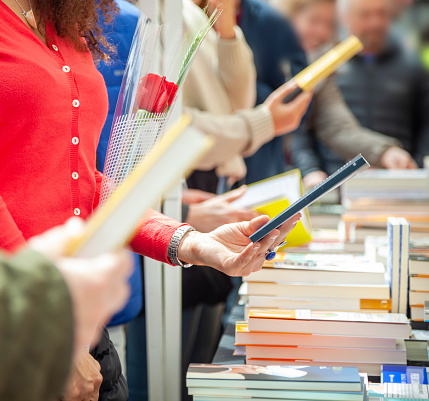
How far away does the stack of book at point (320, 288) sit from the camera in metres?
1.31

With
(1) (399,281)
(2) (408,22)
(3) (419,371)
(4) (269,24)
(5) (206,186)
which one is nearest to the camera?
(3) (419,371)

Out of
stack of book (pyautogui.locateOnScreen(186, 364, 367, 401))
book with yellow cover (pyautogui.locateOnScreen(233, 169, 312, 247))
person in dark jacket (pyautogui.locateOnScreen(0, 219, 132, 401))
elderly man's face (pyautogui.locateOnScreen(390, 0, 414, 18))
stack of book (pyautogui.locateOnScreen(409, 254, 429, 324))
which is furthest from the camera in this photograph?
elderly man's face (pyautogui.locateOnScreen(390, 0, 414, 18))

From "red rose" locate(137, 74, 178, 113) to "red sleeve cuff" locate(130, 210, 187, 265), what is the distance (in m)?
0.20

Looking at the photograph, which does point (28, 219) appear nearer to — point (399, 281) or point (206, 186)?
point (399, 281)

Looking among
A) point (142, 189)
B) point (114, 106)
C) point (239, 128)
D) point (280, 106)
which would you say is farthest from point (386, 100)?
point (142, 189)

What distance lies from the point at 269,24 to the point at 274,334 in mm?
1635

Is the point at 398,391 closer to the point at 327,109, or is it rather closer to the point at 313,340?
the point at 313,340

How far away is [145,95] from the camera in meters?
0.95

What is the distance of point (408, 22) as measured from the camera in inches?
134

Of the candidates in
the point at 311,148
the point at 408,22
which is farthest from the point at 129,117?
the point at 408,22

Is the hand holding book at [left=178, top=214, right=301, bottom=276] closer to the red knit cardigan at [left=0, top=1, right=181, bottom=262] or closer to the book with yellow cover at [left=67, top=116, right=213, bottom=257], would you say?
the red knit cardigan at [left=0, top=1, right=181, bottom=262]

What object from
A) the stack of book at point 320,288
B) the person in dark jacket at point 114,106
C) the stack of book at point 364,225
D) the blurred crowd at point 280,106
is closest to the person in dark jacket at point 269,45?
the blurred crowd at point 280,106

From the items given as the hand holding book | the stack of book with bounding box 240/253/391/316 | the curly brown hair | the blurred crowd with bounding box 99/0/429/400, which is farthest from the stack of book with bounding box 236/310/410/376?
the curly brown hair

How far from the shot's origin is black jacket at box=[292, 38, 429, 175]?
302cm
